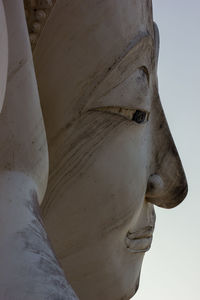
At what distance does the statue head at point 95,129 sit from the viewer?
2.52m

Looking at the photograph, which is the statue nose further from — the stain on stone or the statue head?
the stain on stone

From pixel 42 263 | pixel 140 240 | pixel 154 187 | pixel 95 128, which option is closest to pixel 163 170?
pixel 154 187

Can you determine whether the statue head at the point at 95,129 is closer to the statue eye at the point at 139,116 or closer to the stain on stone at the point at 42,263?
the statue eye at the point at 139,116

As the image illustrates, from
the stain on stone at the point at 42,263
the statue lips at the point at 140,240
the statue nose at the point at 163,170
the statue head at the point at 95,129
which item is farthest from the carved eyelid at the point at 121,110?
the stain on stone at the point at 42,263

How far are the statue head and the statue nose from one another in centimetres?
10

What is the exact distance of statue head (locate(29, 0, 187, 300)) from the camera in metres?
2.52

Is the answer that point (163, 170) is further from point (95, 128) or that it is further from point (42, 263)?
point (42, 263)

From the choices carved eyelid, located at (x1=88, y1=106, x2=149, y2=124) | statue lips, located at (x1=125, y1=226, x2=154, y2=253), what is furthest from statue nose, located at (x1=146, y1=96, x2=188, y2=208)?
carved eyelid, located at (x1=88, y1=106, x2=149, y2=124)

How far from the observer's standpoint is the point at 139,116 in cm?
266

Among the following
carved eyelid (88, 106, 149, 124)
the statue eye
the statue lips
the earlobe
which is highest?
carved eyelid (88, 106, 149, 124)

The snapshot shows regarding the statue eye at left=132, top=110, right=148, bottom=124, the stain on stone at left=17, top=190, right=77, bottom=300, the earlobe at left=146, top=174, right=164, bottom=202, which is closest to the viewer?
the stain on stone at left=17, top=190, right=77, bottom=300

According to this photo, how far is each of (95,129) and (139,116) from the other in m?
0.16

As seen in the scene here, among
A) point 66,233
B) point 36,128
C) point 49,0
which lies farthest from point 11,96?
point 66,233

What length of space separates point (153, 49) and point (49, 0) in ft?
1.46
